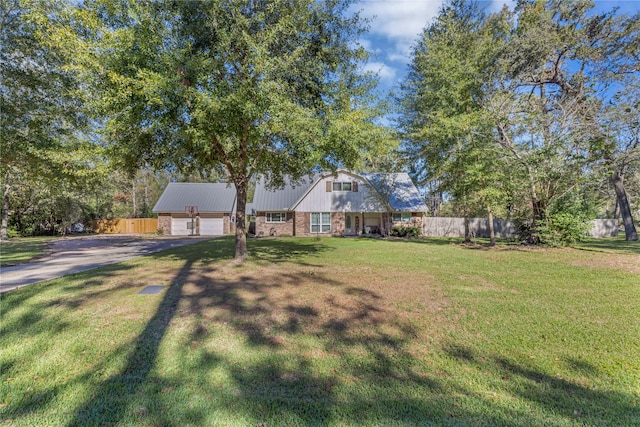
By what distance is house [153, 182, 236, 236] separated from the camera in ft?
88.7

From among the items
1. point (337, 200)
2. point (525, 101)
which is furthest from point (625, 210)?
point (337, 200)

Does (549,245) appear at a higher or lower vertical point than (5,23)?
lower

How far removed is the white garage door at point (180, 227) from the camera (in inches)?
1070

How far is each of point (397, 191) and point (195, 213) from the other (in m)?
18.4

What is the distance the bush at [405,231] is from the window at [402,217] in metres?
0.98

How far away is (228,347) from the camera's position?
3.79 metres

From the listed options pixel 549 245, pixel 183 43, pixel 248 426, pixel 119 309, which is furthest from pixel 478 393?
pixel 549 245

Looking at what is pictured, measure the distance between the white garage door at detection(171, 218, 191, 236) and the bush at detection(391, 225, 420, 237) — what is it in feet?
60.7

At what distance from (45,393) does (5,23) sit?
13237mm

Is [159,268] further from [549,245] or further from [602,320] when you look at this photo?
[549,245]

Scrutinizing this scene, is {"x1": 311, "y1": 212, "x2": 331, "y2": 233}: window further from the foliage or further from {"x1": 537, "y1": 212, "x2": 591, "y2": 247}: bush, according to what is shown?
{"x1": 537, "y1": 212, "x2": 591, "y2": 247}: bush

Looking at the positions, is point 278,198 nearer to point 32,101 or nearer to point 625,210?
point 32,101

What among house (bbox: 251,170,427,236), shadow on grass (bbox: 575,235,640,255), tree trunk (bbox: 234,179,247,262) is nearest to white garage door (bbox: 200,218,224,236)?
house (bbox: 251,170,427,236)

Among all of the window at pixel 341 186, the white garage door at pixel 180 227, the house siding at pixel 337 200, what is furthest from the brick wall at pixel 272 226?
the white garage door at pixel 180 227
